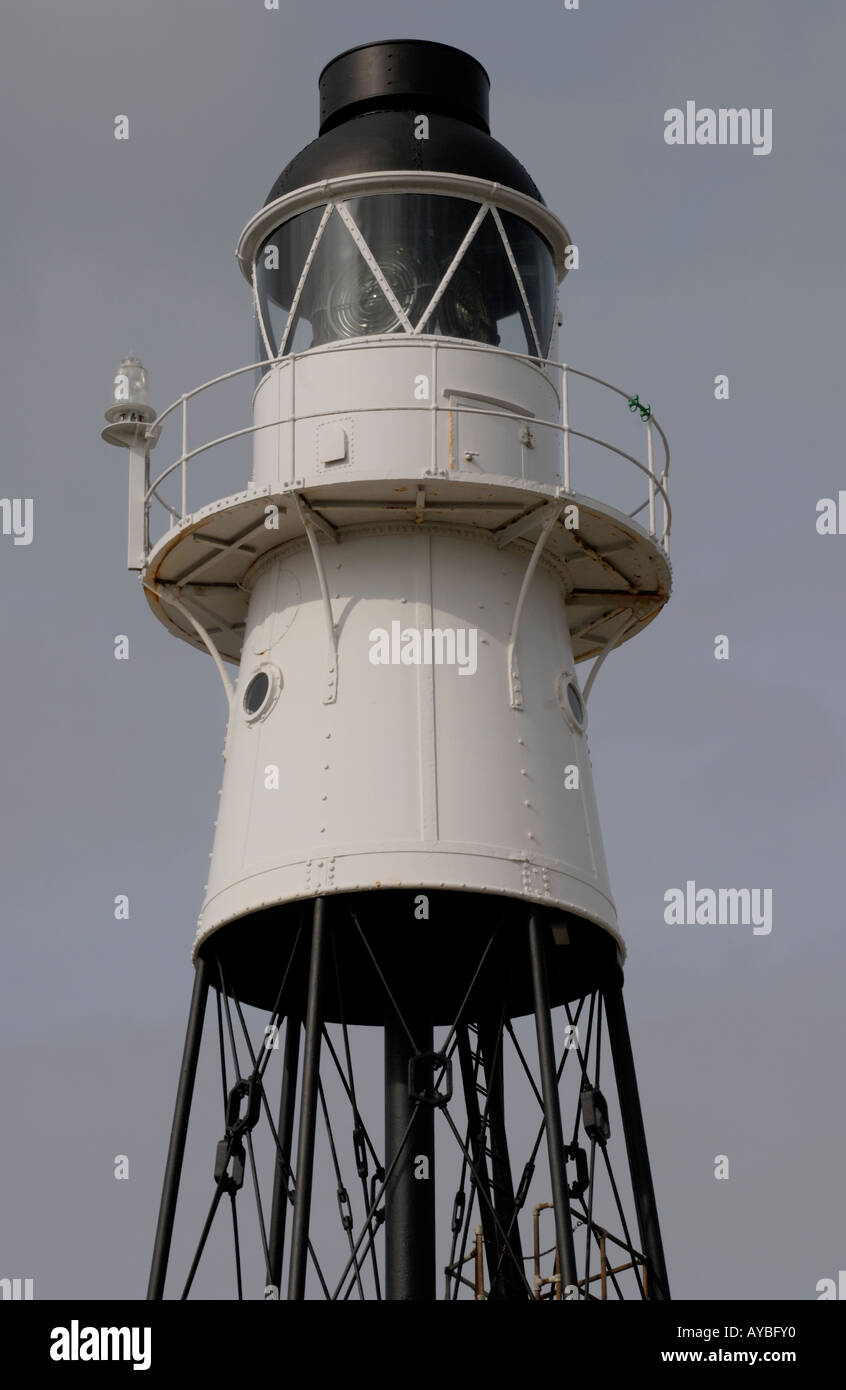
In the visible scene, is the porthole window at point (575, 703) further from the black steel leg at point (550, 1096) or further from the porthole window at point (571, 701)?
the black steel leg at point (550, 1096)

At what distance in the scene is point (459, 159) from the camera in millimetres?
33062

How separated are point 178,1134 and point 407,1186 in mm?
2579

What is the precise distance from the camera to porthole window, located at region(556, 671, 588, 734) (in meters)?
32.2

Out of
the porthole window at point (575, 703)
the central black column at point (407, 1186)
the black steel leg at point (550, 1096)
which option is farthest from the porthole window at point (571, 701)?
the central black column at point (407, 1186)

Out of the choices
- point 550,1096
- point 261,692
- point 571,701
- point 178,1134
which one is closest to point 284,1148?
point 178,1134

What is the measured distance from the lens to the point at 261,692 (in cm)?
3209

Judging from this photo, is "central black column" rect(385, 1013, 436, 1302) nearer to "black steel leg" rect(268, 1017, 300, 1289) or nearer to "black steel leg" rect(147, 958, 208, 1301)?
"black steel leg" rect(268, 1017, 300, 1289)

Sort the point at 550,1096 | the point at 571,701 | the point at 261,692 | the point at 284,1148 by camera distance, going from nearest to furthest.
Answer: the point at 550,1096, the point at 284,1148, the point at 261,692, the point at 571,701

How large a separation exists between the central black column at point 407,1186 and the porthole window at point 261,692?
142 inches

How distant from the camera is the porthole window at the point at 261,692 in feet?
105

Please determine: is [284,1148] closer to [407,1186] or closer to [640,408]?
[407,1186]
